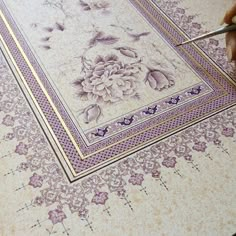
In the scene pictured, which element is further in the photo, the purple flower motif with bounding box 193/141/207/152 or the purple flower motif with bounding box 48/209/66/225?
the purple flower motif with bounding box 193/141/207/152

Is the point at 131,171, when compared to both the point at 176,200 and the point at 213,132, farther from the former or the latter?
the point at 213,132

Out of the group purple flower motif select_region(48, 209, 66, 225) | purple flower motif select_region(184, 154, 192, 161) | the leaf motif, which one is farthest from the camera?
the leaf motif

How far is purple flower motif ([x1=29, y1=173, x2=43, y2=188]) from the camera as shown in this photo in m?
0.92

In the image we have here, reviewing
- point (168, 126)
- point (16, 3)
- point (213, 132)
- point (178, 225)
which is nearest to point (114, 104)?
point (168, 126)

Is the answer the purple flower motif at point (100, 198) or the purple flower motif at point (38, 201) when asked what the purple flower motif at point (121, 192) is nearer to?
the purple flower motif at point (100, 198)

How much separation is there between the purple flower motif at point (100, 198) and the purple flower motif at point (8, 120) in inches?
12.9

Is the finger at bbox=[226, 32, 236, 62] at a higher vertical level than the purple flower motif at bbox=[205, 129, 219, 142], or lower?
higher

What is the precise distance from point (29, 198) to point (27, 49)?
0.55m

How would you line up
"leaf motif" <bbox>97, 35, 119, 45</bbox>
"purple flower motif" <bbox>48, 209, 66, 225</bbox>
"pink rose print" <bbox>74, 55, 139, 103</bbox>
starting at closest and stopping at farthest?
"purple flower motif" <bbox>48, 209, 66, 225</bbox> → "pink rose print" <bbox>74, 55, 139, 103</bbox> → "leaf motif" <bbox>97, 35, 119, 45</bbox>

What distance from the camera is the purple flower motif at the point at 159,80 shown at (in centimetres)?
114

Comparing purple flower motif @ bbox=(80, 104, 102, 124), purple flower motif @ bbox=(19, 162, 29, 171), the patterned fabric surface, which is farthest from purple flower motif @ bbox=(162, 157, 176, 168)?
purple flower motif @ bbox=(19, 162, 29, 171)

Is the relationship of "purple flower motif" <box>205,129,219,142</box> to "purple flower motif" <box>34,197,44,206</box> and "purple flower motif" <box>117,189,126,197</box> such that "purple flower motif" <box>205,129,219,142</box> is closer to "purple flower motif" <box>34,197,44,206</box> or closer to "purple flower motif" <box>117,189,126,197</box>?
"purple flower motif" <box>117,189,126,197</box>

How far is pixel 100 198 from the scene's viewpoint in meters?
0.90

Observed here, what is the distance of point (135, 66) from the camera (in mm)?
1194
